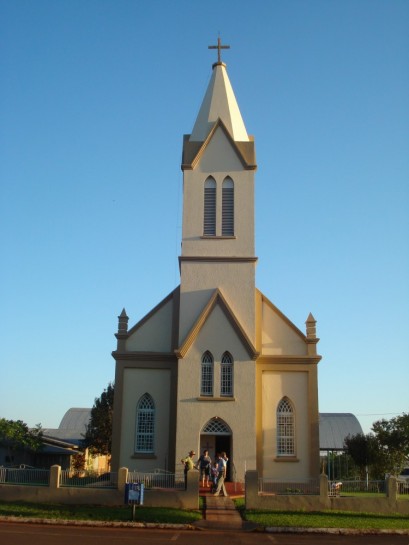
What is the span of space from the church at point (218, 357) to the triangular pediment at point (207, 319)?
5cm

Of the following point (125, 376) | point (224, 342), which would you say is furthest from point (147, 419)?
point (224, 342)

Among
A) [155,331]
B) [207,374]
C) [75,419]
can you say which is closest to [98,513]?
[207,374]

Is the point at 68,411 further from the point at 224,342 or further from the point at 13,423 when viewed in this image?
the point at 224,342

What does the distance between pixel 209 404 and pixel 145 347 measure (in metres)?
4.39

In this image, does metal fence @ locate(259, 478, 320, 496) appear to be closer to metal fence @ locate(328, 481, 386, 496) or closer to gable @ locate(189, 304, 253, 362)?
metal fence @ locate(328, 481, 386, 496)

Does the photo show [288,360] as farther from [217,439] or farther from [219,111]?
[219,111]

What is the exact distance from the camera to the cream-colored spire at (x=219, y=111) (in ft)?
109

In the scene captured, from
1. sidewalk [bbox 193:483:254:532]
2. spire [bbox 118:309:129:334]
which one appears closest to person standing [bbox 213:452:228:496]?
sidewalk [bbox 193:483:254:532]

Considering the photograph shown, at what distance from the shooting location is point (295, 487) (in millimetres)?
25172

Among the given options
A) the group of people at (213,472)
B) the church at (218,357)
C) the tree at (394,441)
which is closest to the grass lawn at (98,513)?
the group of people at (213,472)

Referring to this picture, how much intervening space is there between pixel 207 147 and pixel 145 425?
13.7 meters

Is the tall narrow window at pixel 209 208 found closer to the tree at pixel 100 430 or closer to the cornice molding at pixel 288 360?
the cornice molding at pixel 288 360

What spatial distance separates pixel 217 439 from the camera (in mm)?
29609

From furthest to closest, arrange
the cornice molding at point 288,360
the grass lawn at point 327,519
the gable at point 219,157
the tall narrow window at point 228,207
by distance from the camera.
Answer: the gable at point 219,157, the tall narrow window at point 228,207, the cornice molding at point 288,360, the grass lawn at point 327,519
